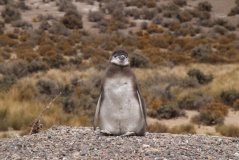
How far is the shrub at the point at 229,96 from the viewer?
1450cm

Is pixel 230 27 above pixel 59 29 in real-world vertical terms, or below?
Answer: above

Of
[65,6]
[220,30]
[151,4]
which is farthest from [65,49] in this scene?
[151,4]

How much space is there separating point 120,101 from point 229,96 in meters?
9.36

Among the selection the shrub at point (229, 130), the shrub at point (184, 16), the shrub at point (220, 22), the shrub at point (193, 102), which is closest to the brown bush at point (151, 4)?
the shrub at point (184, 16)

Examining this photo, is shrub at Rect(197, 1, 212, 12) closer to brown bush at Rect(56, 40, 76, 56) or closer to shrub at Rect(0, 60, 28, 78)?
brown bush at Rect(56, 40, 76, 56)

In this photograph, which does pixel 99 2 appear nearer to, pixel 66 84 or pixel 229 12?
pixel 229 12

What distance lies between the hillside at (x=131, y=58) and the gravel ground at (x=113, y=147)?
1763mm

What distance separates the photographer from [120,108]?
6.05 m

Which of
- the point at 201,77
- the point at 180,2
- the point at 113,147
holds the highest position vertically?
the point at 113,147

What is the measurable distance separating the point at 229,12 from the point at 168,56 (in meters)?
18.8

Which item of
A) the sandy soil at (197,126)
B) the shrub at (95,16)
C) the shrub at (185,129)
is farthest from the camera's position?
the shrub at (95,16)

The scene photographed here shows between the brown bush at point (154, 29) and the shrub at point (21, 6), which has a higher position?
the shrub at point (21, 6)

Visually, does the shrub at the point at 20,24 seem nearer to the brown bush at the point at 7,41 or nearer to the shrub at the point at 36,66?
the brown bush at the point at 7,41

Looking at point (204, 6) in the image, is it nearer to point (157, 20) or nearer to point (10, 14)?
point (157, 20)
